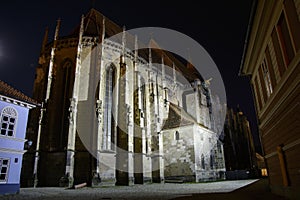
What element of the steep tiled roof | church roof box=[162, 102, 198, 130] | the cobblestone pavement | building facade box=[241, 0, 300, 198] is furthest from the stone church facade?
building facade box=[241, 0, 300, 198]

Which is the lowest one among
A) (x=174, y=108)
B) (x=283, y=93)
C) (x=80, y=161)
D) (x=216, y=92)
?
(x=80, y=161)

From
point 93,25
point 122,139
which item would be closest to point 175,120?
point 122,139

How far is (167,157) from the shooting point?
27.1m

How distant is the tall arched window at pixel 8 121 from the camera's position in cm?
1295

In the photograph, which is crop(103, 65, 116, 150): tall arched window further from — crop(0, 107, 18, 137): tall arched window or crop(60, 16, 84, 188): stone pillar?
crop(0, 107, 18, 137): tall arched window

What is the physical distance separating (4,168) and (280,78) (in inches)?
553

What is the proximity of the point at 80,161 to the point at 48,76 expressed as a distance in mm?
8505

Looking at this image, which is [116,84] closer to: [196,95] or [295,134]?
[196,95]

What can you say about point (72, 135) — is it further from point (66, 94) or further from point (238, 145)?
point (238, 145)

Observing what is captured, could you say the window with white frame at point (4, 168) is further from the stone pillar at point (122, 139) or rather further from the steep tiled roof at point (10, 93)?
the stone pillar at point (122, 139)

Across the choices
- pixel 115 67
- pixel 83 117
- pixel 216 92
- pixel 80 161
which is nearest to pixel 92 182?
pixel 80 161

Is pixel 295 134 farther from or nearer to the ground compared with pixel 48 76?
nearer to the ground

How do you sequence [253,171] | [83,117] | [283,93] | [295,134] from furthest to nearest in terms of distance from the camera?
[253,171] < [83,117] < [283,93] < [295,134]

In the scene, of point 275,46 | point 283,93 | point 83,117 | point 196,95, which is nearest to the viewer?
point 283,93
